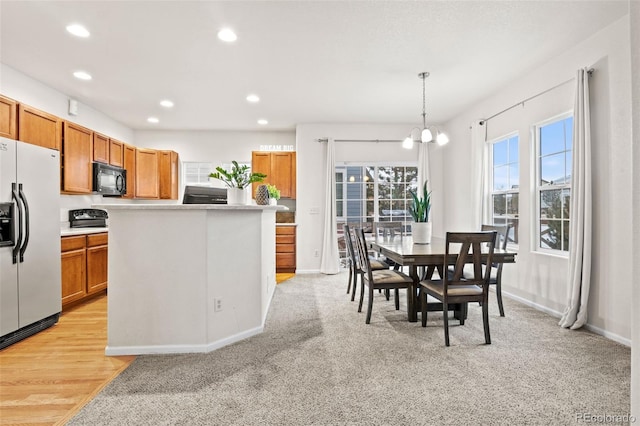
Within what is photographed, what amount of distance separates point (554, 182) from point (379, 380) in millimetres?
2995

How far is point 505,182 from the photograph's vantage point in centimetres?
456

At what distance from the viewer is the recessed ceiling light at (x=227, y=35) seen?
292cm

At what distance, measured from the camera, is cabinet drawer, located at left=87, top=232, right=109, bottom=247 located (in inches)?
163

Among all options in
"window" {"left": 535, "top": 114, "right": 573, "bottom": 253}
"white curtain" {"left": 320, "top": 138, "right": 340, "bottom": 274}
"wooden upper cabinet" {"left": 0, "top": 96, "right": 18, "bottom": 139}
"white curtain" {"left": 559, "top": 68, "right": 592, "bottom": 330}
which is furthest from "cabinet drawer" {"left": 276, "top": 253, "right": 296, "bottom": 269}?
"white curtain" {"left": 559, "top": 68, "right": 592, "bottom": 330}

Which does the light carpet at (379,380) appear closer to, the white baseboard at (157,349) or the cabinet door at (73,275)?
the white baseboard at (157,349)

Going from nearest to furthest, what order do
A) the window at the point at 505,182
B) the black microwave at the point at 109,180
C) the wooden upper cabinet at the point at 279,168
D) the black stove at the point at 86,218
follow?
the window at the point at 505,182
the black stove at the point at 86,218
the black microwave at the point at 109,180
the wooden upper cabinet at the point at 279,168

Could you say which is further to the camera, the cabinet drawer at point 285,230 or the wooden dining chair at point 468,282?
the cabinet drawer at point 285,230

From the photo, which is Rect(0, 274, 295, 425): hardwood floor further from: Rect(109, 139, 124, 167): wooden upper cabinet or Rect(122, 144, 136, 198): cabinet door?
Rect(122, 144, 136, 198): cabinet door

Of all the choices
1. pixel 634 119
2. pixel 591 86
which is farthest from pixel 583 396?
pixel 591 86

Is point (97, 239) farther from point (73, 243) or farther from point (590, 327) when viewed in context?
point (590, 327)

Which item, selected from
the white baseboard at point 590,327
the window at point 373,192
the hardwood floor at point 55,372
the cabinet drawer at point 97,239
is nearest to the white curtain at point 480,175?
the white baseboard at point 590,327

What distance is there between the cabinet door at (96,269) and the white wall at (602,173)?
17.4 ft

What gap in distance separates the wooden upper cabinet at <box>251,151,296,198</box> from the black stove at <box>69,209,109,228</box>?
2.56m

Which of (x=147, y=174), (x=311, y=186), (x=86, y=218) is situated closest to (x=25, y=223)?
(x=86, y=218)
